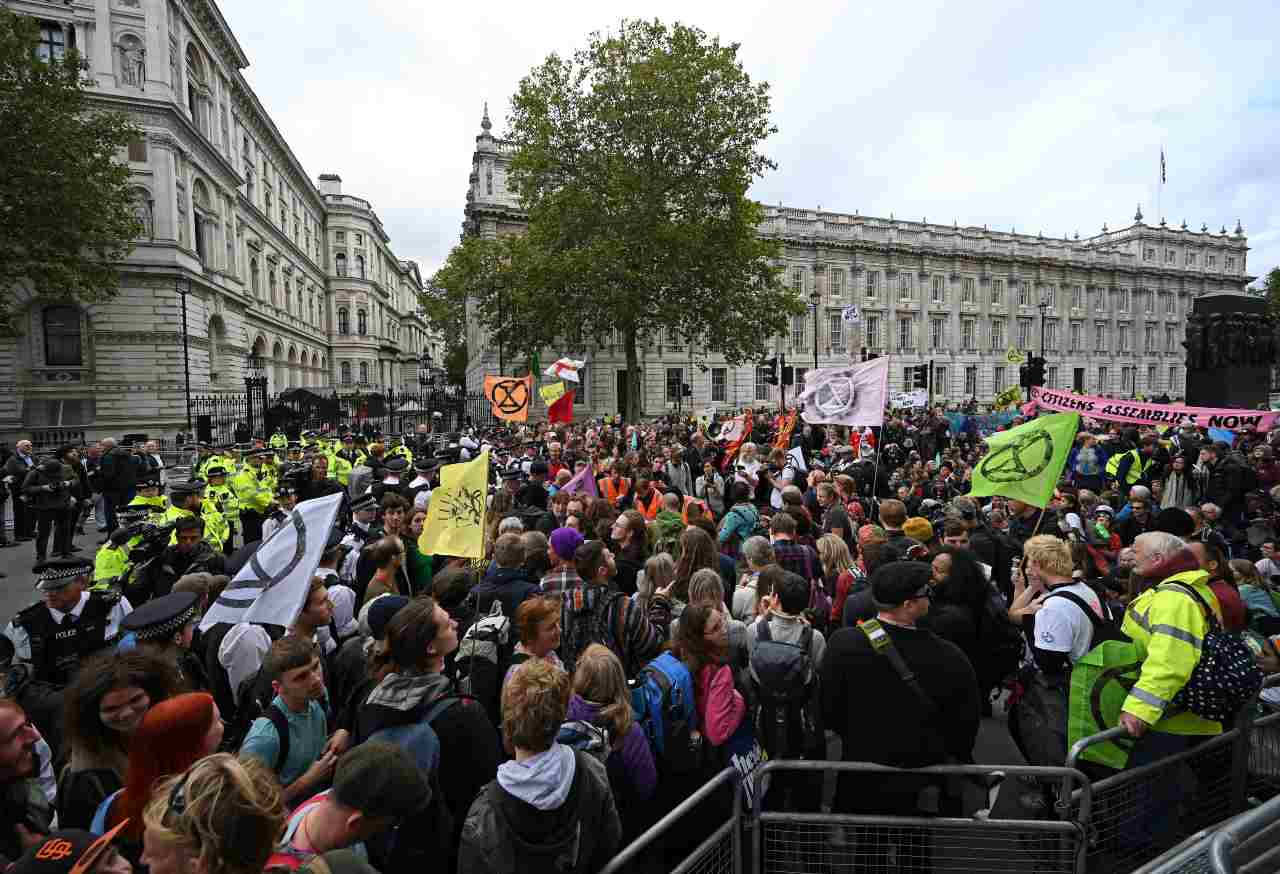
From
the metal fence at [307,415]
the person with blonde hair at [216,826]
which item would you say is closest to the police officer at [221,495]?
the person with blonde hair at [216,826]

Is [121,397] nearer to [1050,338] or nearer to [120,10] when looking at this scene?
[120,10]

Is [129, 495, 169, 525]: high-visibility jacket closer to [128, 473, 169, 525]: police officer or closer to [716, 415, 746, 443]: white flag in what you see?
[128, 473, 169, 525]: police officer

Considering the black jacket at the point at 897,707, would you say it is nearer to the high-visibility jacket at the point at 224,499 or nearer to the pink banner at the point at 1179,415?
the high-visibility jacket at the point at 224,499

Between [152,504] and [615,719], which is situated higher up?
[152,504]

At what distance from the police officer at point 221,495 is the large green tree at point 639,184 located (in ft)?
71.3

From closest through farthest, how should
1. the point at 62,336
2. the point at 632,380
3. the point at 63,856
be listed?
the point at 63,856, the point at 62,336, the point at 632,380

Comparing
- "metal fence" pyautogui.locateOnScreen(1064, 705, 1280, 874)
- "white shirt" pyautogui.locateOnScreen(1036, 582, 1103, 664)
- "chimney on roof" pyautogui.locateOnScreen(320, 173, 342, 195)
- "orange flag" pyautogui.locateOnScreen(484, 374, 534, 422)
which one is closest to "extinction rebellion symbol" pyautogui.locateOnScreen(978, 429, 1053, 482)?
"metal fence" pyautogui.locateOnScreen(1064, 705, 1280, 874)

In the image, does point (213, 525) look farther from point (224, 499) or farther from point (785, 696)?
point (785, 696)

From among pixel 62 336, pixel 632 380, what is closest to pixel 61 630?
pixel 632 380

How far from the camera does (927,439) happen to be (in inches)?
765

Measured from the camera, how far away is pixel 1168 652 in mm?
3309

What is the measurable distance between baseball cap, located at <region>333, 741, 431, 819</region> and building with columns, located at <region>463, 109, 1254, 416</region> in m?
42.1

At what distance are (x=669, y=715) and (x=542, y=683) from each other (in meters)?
1.12

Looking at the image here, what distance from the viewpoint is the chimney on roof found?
73.5m
